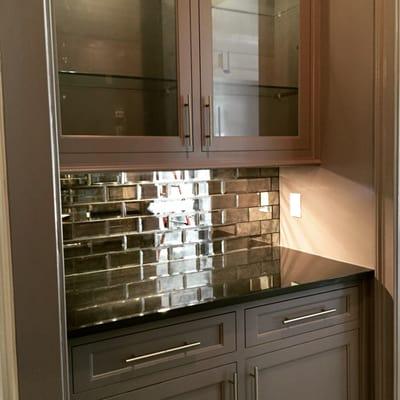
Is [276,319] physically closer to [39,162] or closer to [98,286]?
[98,286]

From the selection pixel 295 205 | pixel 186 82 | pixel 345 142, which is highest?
pixel 186 82

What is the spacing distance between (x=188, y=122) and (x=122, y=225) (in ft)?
1.82

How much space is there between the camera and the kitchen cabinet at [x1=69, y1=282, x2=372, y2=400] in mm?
1255

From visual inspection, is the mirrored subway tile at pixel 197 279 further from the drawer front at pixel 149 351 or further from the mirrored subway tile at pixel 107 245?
the mirrored subway tile at pixel 107 245

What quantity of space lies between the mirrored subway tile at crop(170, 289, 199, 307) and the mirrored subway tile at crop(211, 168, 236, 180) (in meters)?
0.75

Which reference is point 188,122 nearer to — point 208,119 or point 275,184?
point 208,119

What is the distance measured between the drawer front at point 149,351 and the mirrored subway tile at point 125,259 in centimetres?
64

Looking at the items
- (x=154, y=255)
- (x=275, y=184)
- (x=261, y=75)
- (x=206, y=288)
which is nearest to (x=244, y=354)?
(x=206, y=288)

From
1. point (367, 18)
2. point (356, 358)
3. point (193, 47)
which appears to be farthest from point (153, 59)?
point (356, 358)


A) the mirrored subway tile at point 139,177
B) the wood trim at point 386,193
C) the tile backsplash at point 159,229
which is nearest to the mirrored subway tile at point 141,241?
the tile backsplash at point 159,229

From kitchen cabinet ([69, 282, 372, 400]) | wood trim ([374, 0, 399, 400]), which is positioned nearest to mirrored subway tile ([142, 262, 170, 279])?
kitchen cabinet ([69, 282, 372, 400])

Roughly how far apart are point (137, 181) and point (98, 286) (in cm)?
49

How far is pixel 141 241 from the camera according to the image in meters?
1.96

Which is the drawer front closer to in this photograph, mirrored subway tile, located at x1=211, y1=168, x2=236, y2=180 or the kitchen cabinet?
the kitchen cabinet
